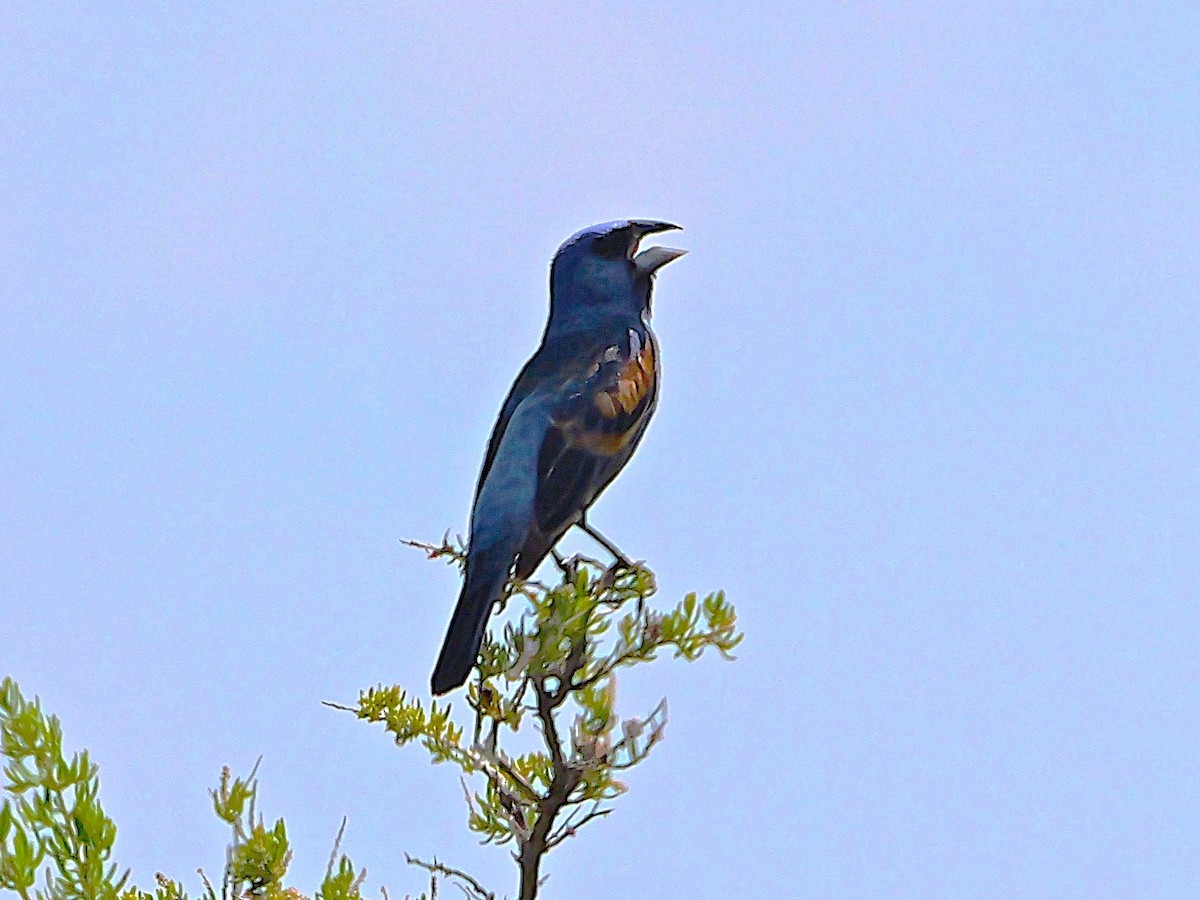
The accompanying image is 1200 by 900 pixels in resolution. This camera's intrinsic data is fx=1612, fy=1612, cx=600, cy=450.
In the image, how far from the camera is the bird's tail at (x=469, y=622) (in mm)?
4980

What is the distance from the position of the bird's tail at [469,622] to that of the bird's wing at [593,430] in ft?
0.89

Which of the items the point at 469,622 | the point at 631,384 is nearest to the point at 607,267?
the point at 631,384

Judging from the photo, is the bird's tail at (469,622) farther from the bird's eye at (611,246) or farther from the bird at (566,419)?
the bird's eye at (611,246)

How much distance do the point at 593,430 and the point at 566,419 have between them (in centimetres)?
11

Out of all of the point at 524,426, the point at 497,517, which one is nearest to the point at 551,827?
the point at 497,517

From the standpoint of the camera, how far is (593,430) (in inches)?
230

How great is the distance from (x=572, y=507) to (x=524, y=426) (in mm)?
357

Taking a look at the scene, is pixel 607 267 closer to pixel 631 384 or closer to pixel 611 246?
pixel 611 246

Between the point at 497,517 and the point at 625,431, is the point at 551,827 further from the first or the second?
the point at 625,431

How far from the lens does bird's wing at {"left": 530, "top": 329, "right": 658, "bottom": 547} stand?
5.61 m

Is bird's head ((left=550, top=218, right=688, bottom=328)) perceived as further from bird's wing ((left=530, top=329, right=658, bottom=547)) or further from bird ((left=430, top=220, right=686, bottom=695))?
bird's wing ((left=530, top=329, right=658, bottom=547))

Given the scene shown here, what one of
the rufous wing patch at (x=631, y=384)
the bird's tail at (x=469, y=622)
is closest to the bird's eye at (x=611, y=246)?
the rufous wing patch at (x=631, y=384)

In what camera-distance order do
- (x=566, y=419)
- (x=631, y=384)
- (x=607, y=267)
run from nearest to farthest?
(x=566, y=419) < (x=631, y=384) < (x=607, y=267)

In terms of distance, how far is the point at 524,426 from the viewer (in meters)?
5.77
